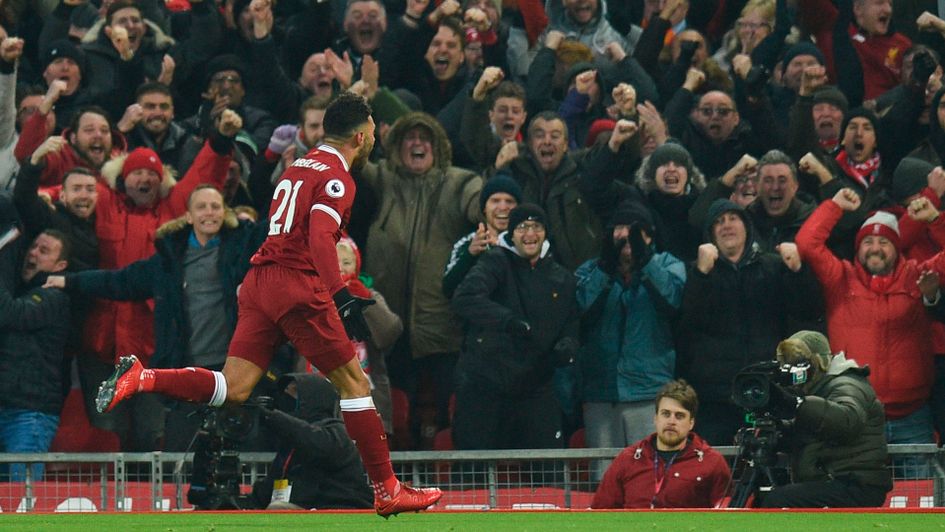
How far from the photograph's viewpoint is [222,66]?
14.4m

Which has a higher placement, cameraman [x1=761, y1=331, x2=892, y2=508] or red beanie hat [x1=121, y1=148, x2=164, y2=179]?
red beanie hat [x1=121, y1=148, x2=164, y2=179]

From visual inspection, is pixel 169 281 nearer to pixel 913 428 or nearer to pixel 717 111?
pixel 717 111

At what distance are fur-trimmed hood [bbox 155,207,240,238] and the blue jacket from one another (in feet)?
8.19

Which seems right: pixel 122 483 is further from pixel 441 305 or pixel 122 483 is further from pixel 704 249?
pixel 704 249

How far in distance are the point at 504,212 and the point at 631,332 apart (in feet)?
4.10

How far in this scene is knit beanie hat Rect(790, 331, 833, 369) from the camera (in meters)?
10.1

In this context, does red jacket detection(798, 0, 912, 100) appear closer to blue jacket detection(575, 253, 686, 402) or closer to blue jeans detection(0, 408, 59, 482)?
blue jacket detection(575, 253, 686, 402)

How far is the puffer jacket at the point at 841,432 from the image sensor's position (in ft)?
A: 31.4

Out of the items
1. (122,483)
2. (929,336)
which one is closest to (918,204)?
(929,336)

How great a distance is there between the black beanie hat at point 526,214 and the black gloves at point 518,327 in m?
0.75

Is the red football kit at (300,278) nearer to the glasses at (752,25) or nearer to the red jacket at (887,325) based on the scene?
the red jacket at (887,325)

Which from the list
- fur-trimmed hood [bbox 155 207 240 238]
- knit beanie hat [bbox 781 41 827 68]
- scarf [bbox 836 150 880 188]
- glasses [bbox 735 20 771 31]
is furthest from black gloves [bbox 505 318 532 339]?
glasses [bbox 735 20 771 31]

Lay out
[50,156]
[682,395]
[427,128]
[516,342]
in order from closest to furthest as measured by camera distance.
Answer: [682,395] < [516,342] < [427,128] < [50,156]

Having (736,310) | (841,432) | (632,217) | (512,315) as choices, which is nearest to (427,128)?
(632,217)
